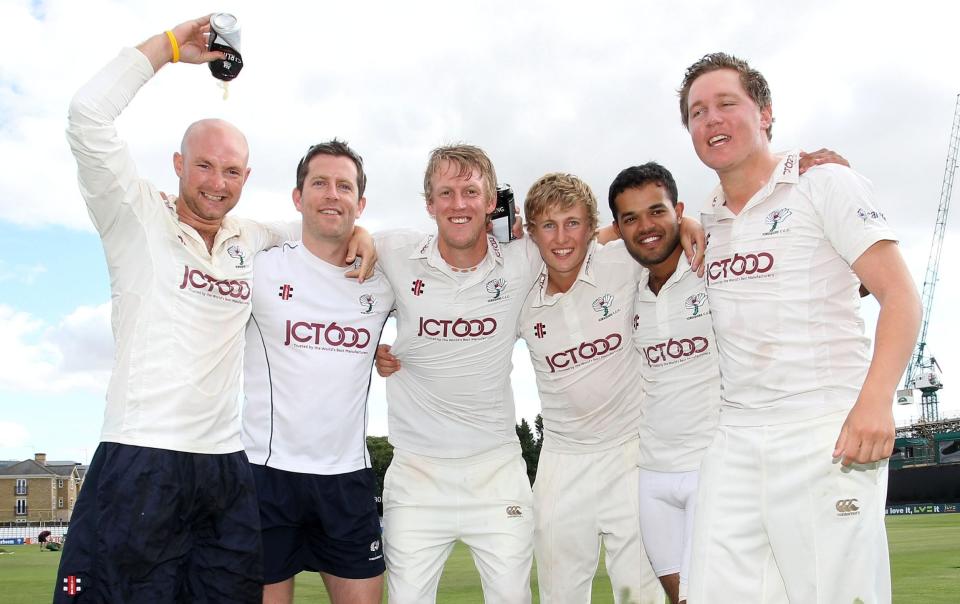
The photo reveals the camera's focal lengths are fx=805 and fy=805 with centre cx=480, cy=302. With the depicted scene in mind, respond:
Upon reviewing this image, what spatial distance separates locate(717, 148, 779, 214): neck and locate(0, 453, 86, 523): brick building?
104 metres

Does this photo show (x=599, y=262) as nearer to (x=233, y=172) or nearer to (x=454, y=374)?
(x=454, y=374)

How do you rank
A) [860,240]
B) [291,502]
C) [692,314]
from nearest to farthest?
1. [860,240]
2. [291,502]
3. [692,314]

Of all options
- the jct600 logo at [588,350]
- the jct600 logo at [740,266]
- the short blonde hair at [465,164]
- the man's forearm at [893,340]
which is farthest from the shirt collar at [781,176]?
the short blonde hair at [465,164]

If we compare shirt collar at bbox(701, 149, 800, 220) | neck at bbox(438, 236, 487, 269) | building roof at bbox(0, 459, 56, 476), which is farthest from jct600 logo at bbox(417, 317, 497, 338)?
building roof at bbox(0, 459, 56, 476)

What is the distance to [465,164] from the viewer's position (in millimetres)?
5582

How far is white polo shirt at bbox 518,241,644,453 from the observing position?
226 inches

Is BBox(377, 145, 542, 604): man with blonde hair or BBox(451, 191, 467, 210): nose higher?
BBox(451, 191, 467, 210): nose

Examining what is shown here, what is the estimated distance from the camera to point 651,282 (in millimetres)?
5723

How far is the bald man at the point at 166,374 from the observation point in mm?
4074

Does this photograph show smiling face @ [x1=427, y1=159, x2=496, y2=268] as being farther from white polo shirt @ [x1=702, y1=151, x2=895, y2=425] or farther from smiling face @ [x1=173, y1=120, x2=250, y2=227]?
white polo shirt @ [x1=702, y1=151, x2=895, y2=425]

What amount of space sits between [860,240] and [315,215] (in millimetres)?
3241

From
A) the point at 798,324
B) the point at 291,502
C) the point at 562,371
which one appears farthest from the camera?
the point at 562,371

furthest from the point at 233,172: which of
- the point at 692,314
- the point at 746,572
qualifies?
the point at 746,572

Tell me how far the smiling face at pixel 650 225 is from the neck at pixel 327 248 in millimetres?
1947
